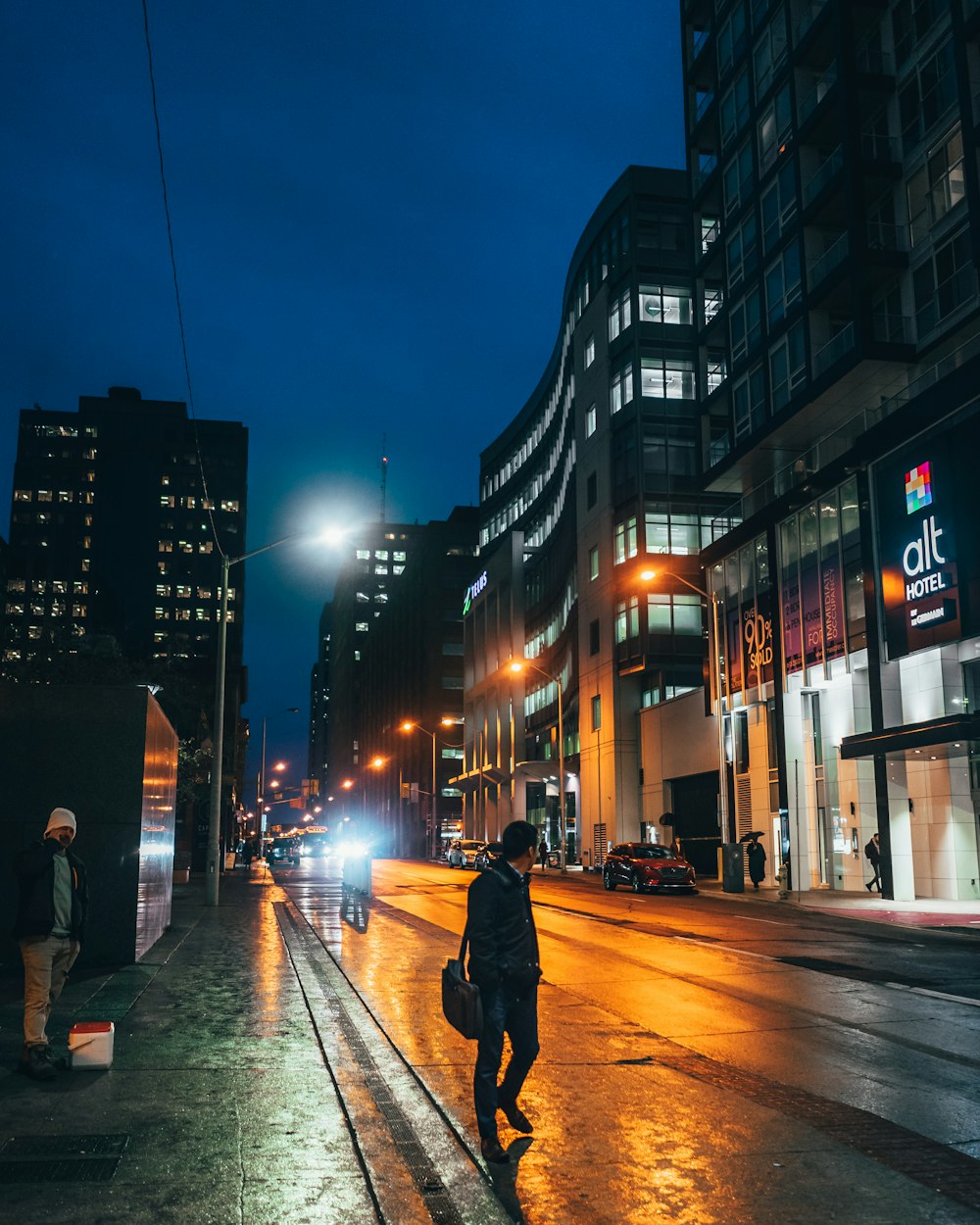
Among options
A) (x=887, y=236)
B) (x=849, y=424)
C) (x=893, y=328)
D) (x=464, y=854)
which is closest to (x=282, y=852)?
(x=464, y=854)

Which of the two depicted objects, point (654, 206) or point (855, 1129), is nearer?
point (855, 1129)

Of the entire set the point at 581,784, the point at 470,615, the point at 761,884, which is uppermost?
the point at 470,615

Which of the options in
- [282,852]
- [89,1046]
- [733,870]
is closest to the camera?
[89,1046]

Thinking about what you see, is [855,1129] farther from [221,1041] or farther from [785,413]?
[785,413]

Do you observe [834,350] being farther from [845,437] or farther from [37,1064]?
[37,1064]

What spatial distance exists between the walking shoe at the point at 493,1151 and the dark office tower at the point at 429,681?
109 metres

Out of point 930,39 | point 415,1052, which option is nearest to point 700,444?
point 930,39

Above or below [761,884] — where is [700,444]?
above

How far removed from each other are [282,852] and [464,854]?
15.4 m

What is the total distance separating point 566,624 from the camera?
72938 millimetres

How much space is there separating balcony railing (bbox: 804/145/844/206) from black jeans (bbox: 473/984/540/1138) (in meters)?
36.2

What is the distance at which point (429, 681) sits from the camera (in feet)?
424

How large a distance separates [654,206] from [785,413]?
29.4 metres

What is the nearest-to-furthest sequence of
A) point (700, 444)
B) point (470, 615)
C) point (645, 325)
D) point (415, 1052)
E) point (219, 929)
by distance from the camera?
point (415, 1052) → point (219, 929) → point (700, 444) → point (645, 325) → point (470, 615)
